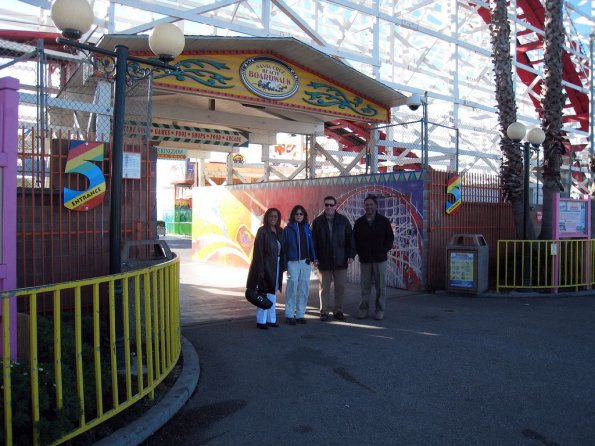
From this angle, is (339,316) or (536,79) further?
(536,79)

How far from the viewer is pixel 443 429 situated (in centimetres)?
386

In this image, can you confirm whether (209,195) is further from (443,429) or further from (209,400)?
(443,429)

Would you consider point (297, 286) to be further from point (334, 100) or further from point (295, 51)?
point (334, 100)

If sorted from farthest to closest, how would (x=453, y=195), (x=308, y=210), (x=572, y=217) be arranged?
1. (x=308, y=210)
2. (x=572, y=217)
3. (x=453, y=195)

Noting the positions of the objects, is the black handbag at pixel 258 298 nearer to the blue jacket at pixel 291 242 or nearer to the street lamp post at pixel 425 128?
the blue jacket at pixel 291 242

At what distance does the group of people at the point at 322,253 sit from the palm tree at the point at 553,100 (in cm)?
582

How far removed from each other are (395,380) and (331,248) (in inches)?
111

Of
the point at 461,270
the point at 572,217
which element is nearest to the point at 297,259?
the point at 461,270

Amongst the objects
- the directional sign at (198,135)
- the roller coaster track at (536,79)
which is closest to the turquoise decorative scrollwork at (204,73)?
the directional sign at (198,135)

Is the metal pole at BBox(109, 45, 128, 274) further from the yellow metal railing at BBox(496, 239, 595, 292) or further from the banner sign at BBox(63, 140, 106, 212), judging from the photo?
the yellow metal railing at BBox(496, 239, 595, 292)

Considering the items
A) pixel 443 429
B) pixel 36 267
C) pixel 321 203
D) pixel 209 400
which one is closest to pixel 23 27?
pixel 321 203

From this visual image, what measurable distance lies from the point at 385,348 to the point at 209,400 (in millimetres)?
2418

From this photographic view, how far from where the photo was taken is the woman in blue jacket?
7223 mm

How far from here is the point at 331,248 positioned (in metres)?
7.50
